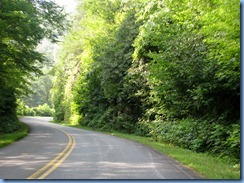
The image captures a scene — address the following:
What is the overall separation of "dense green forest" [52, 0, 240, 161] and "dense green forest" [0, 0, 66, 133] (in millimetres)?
6271

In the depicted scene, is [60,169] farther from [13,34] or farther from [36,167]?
[13,34]

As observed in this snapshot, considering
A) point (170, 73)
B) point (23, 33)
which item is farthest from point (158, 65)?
point (23, 33)

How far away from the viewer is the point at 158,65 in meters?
17.8

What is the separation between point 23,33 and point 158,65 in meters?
7.75

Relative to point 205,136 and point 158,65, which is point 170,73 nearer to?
point 158,65

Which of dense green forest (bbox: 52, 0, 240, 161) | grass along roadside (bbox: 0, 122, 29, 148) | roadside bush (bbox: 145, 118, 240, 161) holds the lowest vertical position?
grass along roadside (bbox: 0, 122, 29, 148)

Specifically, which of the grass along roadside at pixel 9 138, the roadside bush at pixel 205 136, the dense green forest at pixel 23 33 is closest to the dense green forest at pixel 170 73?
the roadside bush at pixel 205 136

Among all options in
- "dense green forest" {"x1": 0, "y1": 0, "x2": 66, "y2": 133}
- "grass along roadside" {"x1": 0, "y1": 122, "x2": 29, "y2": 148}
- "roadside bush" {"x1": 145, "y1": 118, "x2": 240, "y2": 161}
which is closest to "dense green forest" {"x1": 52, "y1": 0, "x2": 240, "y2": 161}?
"roadside bush" {"x1": 145, "y1": 118, "x2": 240, "y2": 161}

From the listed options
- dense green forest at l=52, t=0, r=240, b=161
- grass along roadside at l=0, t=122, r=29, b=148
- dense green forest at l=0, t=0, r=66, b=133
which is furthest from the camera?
grass along roadside at l=0, t=122, r=29, b=148

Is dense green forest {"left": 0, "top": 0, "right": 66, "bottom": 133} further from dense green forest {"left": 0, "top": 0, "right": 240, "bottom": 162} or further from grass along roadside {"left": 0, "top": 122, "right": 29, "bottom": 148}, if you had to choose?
grass along roadside {"left": 0, "top": 122, "right": 29, "bottom": 148}

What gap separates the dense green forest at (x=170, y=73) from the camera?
468 inches

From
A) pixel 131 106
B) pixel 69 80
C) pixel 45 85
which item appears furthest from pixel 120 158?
pixel 45 85

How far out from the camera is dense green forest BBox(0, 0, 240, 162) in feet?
40.7

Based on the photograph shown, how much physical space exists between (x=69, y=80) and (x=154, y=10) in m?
27.2
